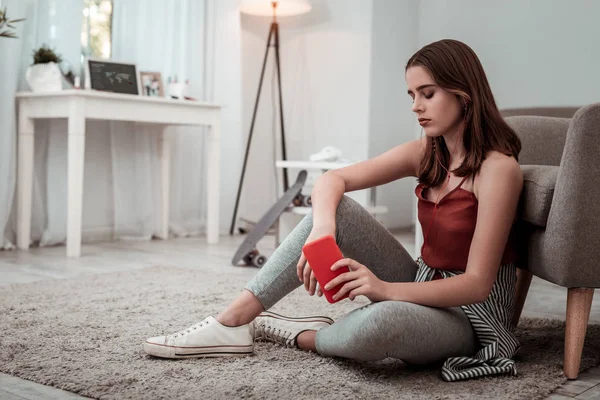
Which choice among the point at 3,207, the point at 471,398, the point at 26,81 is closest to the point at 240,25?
the point at 26,81

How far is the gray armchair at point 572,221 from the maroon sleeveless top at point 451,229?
10cm

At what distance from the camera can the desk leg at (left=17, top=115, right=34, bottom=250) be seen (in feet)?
10.8

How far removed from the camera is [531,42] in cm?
369

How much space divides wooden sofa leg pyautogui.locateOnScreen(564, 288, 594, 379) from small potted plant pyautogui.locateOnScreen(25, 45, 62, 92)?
8.34 ft

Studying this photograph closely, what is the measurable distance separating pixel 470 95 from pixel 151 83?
2551 millimetres

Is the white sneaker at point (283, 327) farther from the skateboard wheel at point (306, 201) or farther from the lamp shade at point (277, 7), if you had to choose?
the lamp shade at point (277, 7)

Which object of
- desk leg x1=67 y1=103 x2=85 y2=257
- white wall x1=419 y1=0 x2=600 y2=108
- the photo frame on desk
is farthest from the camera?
white wall x1=419 y1=0 x2=600 y2=108

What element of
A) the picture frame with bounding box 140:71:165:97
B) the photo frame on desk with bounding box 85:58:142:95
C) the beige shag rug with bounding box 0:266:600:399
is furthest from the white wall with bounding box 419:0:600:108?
the beige shag rug with bounding box 0:266:600:399

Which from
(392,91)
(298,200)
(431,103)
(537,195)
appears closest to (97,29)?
(298,200)

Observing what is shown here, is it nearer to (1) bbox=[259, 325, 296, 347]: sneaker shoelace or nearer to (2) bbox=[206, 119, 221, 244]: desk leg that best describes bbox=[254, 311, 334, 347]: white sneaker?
(1) bbox=[259, 325, 296, 347]: sneaker shoelace

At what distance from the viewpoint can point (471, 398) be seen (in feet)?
4.17

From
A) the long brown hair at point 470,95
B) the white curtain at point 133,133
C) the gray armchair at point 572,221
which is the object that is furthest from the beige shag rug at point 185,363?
the white curtain at point 133,133

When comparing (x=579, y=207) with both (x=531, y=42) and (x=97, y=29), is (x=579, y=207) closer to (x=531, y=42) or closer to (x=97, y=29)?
(x=531, y=42)

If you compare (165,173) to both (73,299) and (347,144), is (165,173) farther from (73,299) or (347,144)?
(73,299)
